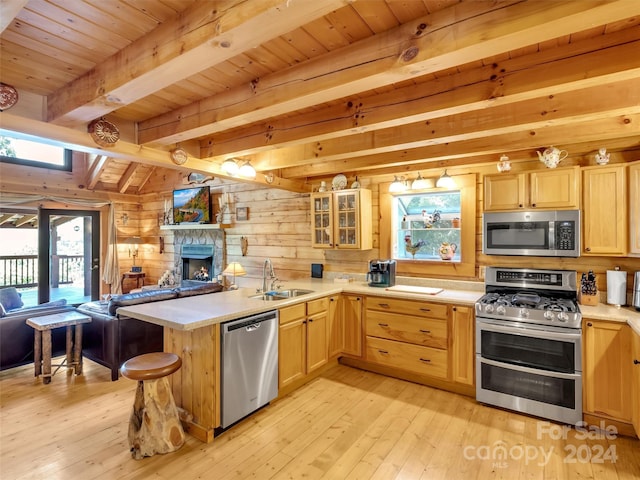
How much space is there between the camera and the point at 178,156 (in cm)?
314

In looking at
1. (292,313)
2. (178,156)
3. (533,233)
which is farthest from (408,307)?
(178,156)

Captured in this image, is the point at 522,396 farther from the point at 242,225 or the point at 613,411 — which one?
the point at 242,225

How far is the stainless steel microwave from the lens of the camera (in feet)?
9.73

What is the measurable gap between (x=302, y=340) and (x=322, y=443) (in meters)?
0.99

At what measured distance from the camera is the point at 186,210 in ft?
20.5

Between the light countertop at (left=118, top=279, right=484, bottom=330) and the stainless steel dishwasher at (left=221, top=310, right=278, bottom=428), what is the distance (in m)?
0.10

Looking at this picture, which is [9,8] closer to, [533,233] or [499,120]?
Answer: [499,120]

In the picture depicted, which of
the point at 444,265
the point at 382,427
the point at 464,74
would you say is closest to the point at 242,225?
the point at 444,265

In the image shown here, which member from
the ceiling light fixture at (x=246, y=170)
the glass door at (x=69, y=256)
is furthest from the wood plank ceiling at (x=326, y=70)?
the glass door at (x=69, y=256)

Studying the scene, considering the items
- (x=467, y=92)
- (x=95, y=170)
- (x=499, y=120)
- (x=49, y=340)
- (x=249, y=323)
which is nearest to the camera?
(x=467, y=92)

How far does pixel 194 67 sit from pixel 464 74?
158 cm

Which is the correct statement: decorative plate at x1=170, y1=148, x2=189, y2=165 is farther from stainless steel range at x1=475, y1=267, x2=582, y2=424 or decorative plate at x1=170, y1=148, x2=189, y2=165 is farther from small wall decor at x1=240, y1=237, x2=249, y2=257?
stainless steel range at x1=475, y1=267, x2=582, y2=424

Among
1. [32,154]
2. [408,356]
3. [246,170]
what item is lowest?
[408,356]

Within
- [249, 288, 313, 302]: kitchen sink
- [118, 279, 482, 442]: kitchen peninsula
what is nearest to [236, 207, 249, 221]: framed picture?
[249, 288, 313, 302]: kitchen sink
